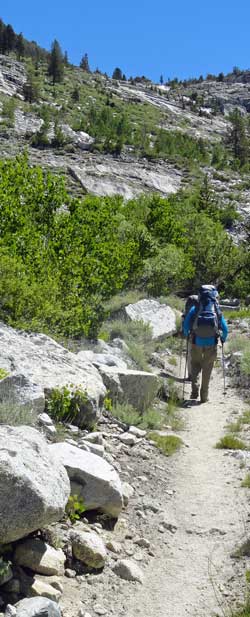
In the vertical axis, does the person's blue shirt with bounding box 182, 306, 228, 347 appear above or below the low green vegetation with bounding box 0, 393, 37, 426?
below

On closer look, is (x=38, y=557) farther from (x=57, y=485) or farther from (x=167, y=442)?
(x=167, y=442)

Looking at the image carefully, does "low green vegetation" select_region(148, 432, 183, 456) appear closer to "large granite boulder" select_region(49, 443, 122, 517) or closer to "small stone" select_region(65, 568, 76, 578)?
"large granite boulder" select_region(49, 443, 122, 517)

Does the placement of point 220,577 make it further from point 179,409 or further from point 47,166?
point 47,166

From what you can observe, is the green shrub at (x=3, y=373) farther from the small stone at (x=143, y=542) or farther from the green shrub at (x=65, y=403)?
Answer: the small stone at (x=143, y=542)

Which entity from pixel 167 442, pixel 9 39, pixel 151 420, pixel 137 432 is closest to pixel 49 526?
pixel 137 432

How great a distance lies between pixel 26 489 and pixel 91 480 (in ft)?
4.74

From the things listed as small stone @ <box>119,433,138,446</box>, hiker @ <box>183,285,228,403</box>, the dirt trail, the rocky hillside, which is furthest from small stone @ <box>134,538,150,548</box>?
the rocky hillside

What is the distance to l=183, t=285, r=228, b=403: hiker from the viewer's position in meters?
11.2

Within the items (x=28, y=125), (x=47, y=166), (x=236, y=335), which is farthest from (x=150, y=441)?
(x=28, y=125)

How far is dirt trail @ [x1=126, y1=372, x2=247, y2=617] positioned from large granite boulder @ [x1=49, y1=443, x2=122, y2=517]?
23.7 inches

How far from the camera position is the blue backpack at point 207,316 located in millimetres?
11211

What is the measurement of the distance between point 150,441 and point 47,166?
3214 centimetres

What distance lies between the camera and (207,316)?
11211mm

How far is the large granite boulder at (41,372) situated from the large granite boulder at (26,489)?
1.59m
